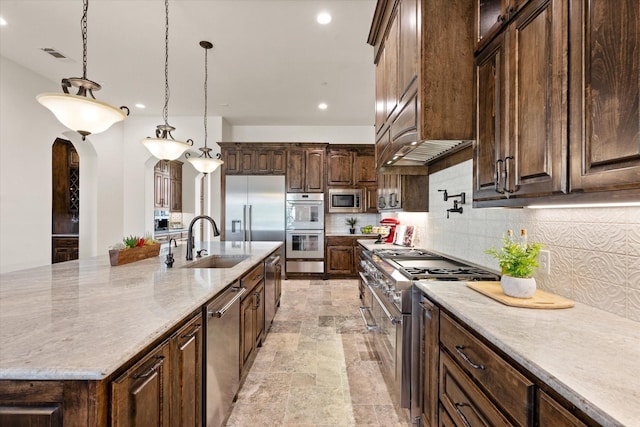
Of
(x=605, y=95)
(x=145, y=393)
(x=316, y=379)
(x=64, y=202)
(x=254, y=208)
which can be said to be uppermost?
(x=605, y=95)

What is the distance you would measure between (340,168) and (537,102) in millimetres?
4871

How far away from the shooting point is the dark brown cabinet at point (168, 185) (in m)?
7.25

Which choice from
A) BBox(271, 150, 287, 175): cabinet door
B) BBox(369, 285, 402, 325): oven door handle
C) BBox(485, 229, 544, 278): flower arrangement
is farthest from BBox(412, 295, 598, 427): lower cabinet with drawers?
BBox(271, 150, 287, 175): cabinet door

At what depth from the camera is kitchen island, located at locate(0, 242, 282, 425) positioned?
2.59 ft

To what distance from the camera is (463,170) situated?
247cm

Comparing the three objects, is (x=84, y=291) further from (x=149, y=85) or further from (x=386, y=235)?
(x=149, y=85)

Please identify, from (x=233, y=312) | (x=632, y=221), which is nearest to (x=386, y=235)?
(x=233, y=312)

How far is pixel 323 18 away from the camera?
289 cm

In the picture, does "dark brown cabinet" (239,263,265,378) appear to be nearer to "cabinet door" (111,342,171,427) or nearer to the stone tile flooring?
the stone tile flooring

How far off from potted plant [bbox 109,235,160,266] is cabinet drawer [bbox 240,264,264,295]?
0.91 m

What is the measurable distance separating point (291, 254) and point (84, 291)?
4.39 metres

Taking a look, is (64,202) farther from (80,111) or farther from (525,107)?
(525,107)

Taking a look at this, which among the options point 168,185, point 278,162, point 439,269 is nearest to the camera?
point 439,269

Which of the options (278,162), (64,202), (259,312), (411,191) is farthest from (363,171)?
(64,202)
